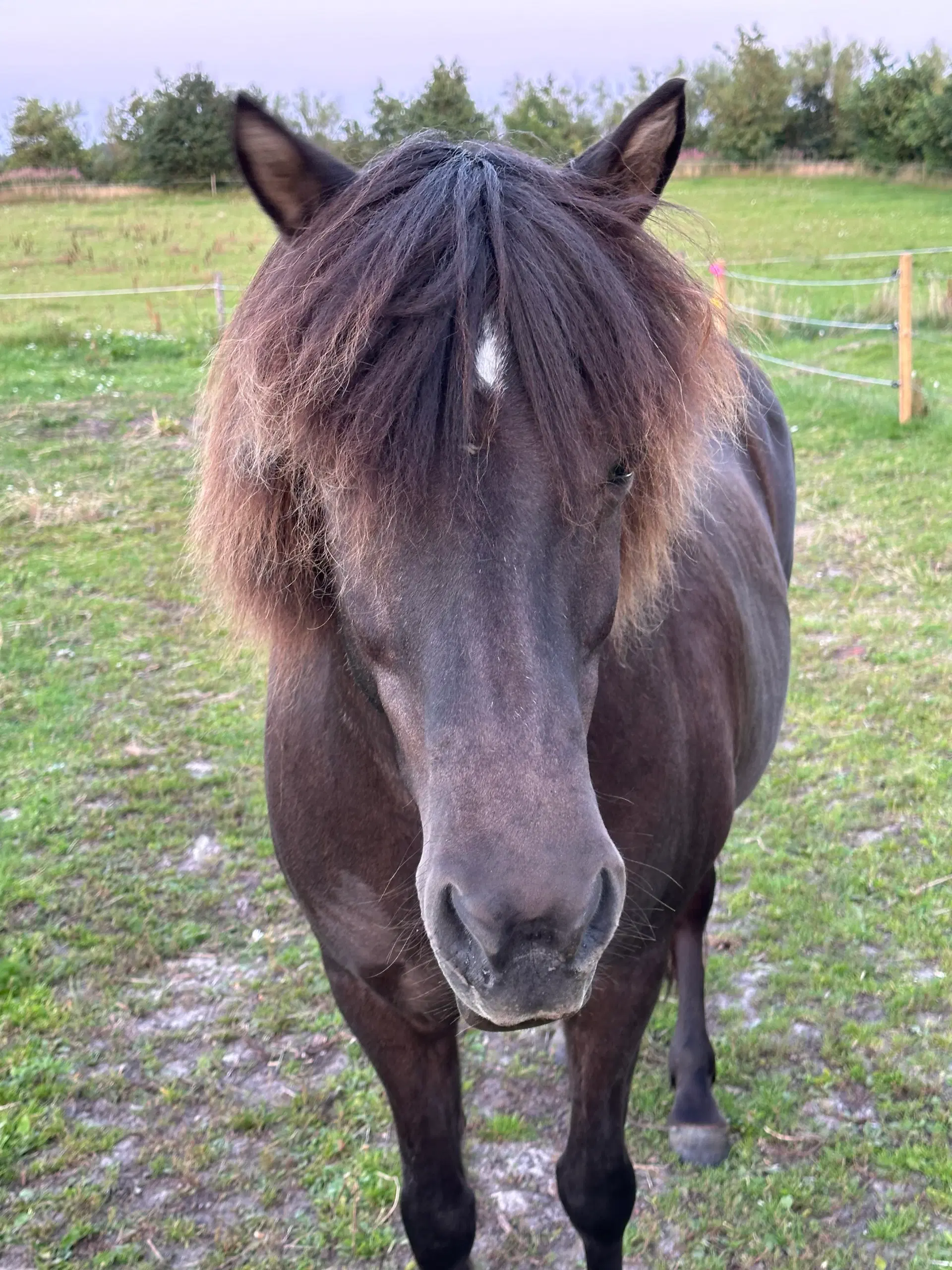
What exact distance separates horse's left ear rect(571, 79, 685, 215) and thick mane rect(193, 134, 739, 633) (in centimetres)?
6

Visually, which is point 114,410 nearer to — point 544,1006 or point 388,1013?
point 388,1013

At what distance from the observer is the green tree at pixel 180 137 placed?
20.0m

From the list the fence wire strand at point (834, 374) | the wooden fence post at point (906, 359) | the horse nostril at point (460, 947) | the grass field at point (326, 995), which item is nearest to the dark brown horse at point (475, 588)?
the horse nostril at point (460, 947)

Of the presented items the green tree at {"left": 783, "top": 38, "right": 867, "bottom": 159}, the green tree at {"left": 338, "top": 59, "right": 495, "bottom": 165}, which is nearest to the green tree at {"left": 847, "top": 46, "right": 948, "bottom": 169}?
the green tree at {"left": 783, "top": 38, "right": 867, "bottom": 159}

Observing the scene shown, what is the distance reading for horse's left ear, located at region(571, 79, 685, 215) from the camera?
1594 mm

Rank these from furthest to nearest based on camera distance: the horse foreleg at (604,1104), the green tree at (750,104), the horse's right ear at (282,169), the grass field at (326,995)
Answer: the green tree at (750,104), the grass field at (326,995), the horse foreleg at (604,1104), the horse's right ear at (282,169)

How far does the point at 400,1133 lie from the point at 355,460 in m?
1.63

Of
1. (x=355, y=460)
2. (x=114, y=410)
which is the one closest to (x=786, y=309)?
(x=114, y=410)

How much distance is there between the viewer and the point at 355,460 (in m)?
1.32

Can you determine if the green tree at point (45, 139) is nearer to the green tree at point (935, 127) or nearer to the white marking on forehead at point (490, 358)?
the green tree at point (935, 127)

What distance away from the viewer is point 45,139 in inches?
1411

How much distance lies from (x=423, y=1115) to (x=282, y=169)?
1960 mm

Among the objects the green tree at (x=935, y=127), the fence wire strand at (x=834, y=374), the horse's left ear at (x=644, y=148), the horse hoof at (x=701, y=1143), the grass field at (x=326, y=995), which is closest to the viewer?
the horse's left ear at (x=644, y=148)

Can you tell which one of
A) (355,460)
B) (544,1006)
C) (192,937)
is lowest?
(192,937)
